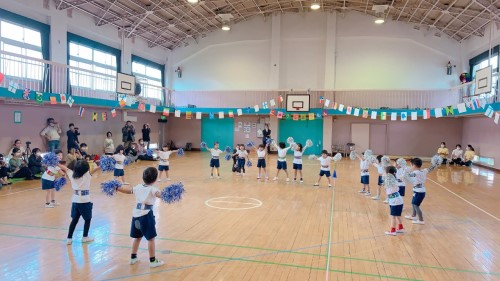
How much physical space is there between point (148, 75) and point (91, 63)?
5282mm

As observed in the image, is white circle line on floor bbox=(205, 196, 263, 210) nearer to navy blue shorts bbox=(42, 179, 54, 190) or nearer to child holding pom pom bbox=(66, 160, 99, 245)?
child holding pom pom bbox=(66, 160, 99, 245)

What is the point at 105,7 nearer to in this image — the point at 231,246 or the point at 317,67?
the point at 317,67

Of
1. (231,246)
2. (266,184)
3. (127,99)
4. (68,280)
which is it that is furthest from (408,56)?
(68,280)

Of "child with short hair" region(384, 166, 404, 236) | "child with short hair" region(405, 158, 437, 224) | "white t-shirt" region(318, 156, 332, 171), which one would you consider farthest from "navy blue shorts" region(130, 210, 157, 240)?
"white t-shirt" region(318, 156, 332, 171)

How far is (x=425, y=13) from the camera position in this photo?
62.3ft

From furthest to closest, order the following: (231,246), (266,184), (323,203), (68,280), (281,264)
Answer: (266,184)
(323,203)
(231,246)
(281,264)
(68,280)

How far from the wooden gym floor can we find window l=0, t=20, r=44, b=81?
540cm

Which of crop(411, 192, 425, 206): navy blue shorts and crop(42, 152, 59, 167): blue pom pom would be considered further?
crop(411, 192, 425, 206): navy blue shorts

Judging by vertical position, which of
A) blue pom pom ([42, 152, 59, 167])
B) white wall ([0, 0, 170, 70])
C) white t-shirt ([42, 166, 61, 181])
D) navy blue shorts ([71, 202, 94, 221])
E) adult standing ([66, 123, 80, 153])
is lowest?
navy blue shorts ([71, 202, 94, 221])

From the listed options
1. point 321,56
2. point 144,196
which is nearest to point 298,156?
point 144,196

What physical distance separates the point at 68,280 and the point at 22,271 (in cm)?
76

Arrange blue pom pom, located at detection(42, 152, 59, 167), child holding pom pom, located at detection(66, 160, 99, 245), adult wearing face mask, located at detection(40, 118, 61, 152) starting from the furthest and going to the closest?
adult wearing face mask, located at detection(40, 118, 61, 152)
blue pom pom, located at detection(42, 152, 59, 167)
child holding pom pom, located at detection(66, 160, 99, 245)

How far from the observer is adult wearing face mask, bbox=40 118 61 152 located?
14484 millimetres

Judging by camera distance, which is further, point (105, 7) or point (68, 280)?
point (105, 7)
